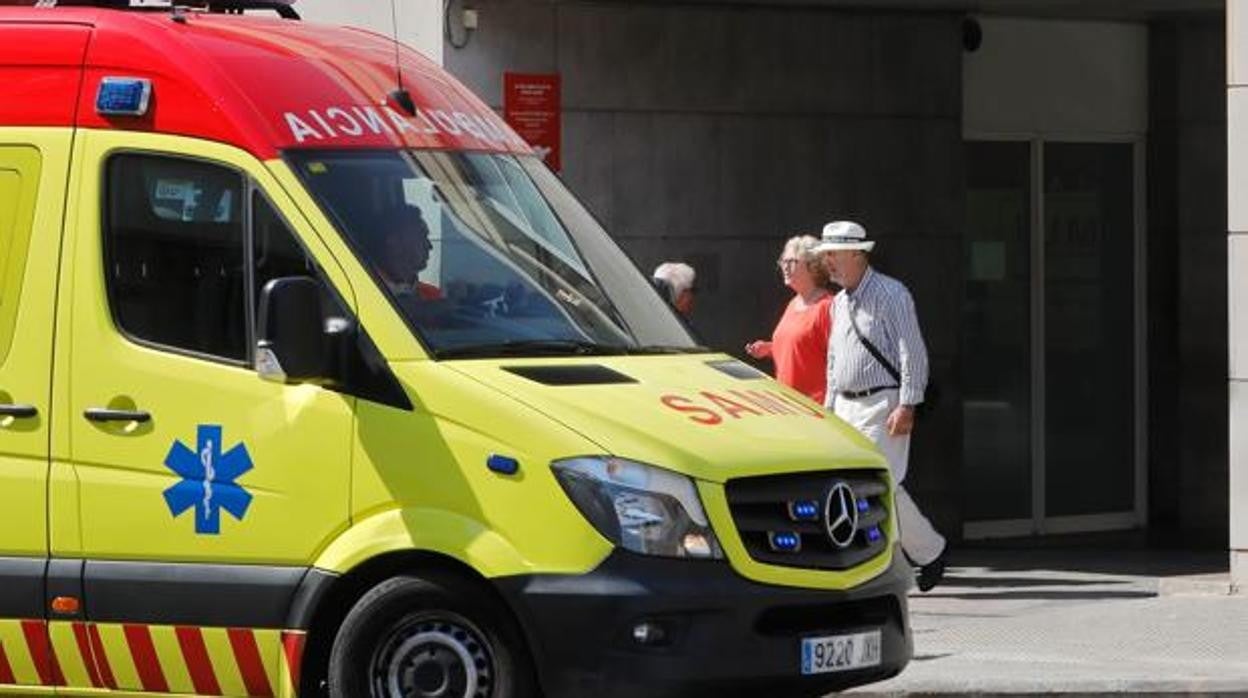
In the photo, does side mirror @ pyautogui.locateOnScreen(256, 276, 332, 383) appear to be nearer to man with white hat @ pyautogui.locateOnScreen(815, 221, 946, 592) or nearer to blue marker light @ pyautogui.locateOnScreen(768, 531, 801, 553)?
blue marker light @ pyautogui.locateOnScreen(768, 531, 801, 553)

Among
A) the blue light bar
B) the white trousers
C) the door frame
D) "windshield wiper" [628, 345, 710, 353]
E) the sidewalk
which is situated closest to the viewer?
the blue light bar

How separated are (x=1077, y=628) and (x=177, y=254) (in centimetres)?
557

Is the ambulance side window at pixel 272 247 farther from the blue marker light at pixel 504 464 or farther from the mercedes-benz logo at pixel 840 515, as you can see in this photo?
the mercedes-benz logo at pixel 840 515

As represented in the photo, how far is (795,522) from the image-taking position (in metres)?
9.52

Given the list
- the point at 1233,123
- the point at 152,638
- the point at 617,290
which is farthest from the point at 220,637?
the point at 1233,123

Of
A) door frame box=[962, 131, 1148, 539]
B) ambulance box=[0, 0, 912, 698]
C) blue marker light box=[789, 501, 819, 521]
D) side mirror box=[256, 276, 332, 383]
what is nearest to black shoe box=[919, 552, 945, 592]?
ambulance box=[0, 0, 912, 698]

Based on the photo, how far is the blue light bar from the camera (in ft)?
32.7

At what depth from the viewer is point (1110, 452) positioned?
20.1 m

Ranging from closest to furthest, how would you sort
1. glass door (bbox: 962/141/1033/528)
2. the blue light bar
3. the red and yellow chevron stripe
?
the red and yellow chevron stripe → the blue light bar → glass door (bbox: 962/141/1033/528)

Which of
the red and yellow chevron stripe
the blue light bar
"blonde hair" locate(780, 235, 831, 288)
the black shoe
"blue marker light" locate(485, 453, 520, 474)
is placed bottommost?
the black shoe

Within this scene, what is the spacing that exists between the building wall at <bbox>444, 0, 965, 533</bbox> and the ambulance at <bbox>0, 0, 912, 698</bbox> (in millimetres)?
6696

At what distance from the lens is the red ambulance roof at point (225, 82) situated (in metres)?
9.87

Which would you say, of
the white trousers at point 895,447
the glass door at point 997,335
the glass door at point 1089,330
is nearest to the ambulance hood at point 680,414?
the white trousers at point 895,447

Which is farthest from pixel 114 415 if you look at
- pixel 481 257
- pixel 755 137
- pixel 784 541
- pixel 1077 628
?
pixel 755 137
